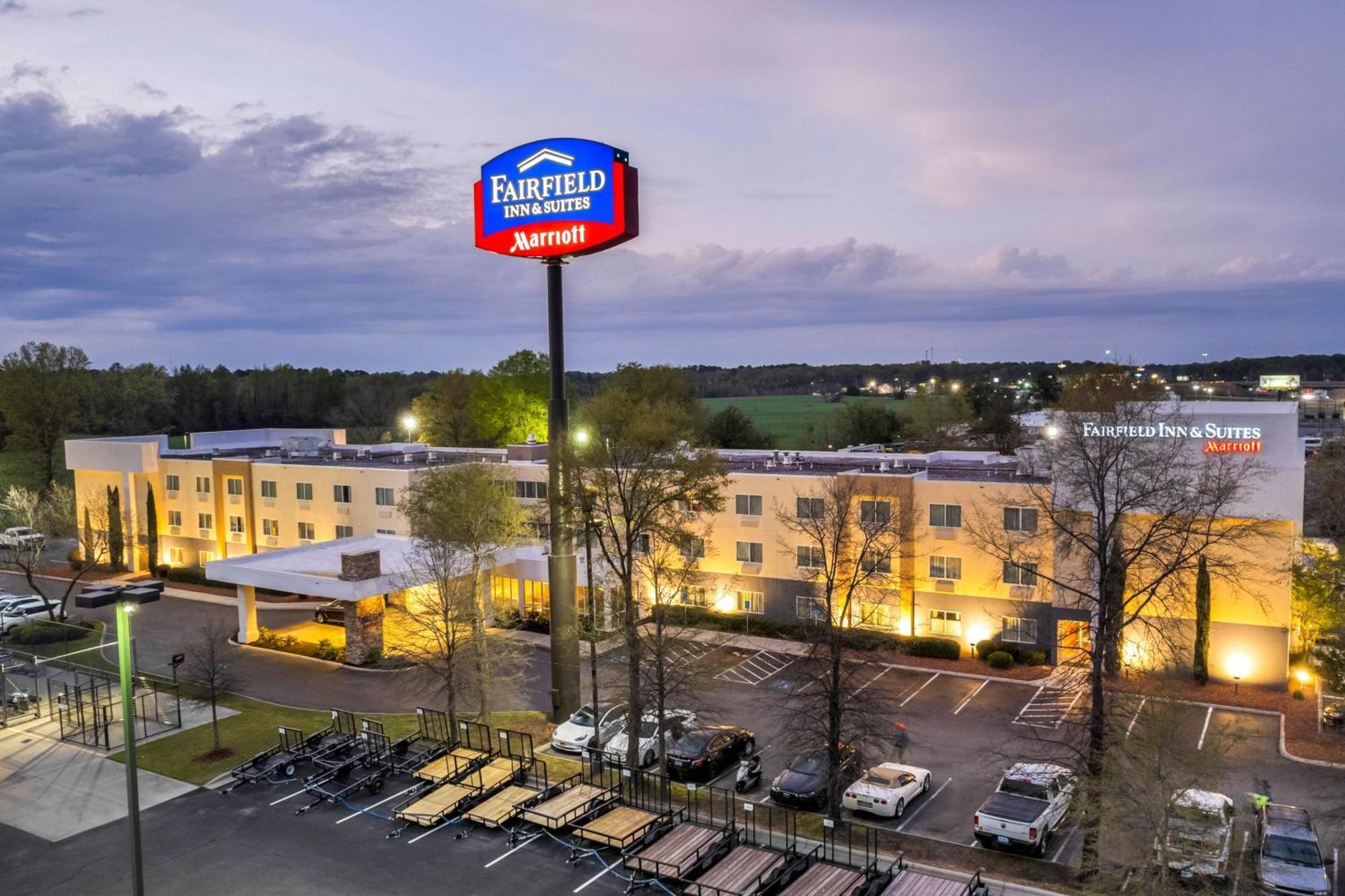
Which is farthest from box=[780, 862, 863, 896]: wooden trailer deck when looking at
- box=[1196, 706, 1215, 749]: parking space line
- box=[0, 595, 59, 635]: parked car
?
box=[0, 595, 59, 635]: parked car

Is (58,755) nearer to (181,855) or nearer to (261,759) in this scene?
(261,759)

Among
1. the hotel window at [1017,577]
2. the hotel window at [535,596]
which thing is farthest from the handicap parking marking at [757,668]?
the hotel window at [535,596]

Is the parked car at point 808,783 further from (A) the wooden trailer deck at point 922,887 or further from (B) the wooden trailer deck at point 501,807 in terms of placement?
(B) the wooden trailer deck at point 501,807

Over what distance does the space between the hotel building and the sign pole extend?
4.55 metres

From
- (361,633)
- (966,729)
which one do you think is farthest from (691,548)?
(361,633)

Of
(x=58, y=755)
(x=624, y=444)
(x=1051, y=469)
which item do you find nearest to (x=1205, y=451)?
(x=1051, y=469)

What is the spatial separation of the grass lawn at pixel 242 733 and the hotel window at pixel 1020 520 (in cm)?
2142

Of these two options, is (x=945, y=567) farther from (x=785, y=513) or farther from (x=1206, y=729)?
(x=1206, y=729)

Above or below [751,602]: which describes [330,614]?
below

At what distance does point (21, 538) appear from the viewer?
5312 cm

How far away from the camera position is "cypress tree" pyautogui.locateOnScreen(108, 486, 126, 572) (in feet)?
195

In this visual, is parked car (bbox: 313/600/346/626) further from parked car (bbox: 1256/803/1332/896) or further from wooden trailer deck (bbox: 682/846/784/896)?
parked car (bbox: 1256/803/1332/896)

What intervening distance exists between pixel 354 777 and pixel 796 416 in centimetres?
14262

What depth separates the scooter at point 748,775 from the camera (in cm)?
2689
